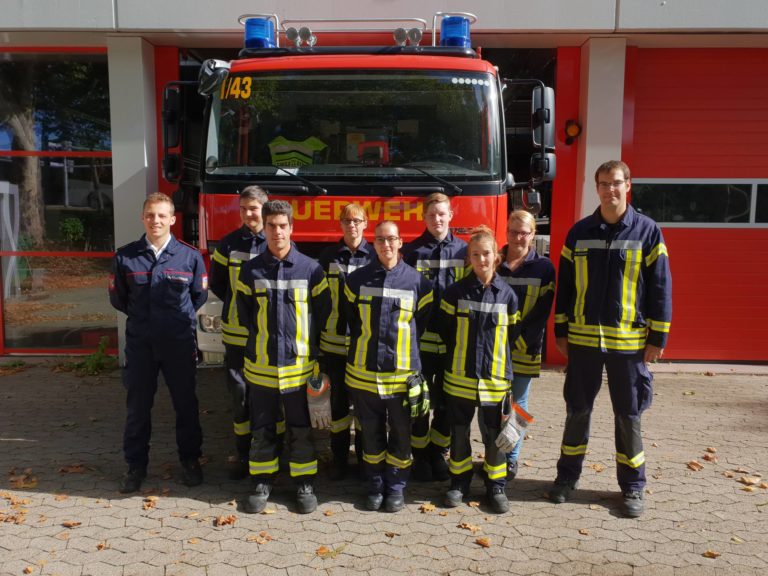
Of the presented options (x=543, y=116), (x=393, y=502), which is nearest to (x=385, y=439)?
(x=393, y=502)

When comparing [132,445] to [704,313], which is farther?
[704,313]

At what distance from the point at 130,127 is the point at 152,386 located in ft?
13.1

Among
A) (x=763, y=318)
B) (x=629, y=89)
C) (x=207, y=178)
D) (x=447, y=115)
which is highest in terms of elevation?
(x=629, y=89)

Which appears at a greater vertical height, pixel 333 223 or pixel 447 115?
pixel 447 115

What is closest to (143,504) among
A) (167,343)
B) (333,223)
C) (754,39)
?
(167,343)

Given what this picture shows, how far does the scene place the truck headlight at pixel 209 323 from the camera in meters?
4.59

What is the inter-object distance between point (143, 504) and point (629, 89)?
21.2 feet

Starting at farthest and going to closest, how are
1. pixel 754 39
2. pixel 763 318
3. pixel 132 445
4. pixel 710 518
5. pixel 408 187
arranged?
pixel 763 318 → pixel 754 39 → pixel 408 187 → pixel 132 445 → pixel 710 518

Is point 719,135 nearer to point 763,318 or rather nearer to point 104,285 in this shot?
point 763,318

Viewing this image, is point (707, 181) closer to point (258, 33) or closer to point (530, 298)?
point (530, 298)

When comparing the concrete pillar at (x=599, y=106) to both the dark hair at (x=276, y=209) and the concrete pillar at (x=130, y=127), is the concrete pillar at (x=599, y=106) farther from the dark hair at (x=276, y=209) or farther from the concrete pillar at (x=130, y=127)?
the concrete pillar at (x=130, y=127)

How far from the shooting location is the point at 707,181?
24.5 feet

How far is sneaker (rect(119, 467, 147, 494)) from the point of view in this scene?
13.7ft

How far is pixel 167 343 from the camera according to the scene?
13.4ft
